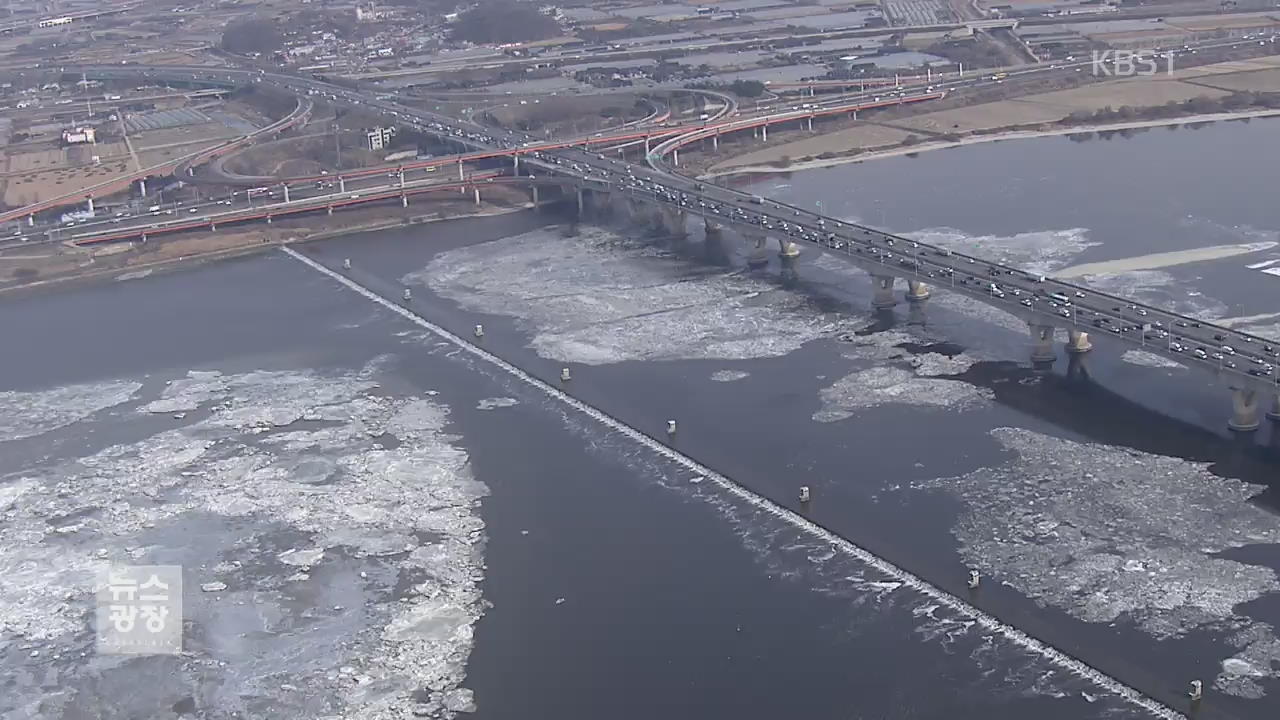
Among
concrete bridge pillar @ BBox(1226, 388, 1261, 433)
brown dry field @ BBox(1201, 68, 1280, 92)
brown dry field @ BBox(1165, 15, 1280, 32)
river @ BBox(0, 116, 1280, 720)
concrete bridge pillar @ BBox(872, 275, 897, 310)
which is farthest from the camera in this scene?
brown dry field @ BBox(1165, 15, 1280, 32)

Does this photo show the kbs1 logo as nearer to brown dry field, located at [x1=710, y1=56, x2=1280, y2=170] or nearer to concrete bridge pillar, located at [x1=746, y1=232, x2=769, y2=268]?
brown dry field, located at [x1=710, y1=56, x2=1280, y2=170]

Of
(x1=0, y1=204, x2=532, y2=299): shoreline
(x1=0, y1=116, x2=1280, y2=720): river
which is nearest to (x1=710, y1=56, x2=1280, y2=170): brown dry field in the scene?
(x1=0, y1=204, x2=532, y2=299): shoreline

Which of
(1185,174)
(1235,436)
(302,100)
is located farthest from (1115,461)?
(302,100)

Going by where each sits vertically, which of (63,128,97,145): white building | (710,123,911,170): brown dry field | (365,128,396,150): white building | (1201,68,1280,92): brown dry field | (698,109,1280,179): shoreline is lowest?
(698,109,1280,179): shoreline

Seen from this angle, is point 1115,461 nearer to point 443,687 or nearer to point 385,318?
point 443,687

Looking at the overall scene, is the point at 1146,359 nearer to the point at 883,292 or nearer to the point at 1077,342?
the point at 1077,342

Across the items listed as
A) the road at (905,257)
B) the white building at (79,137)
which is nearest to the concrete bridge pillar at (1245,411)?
the road at (905,257)
